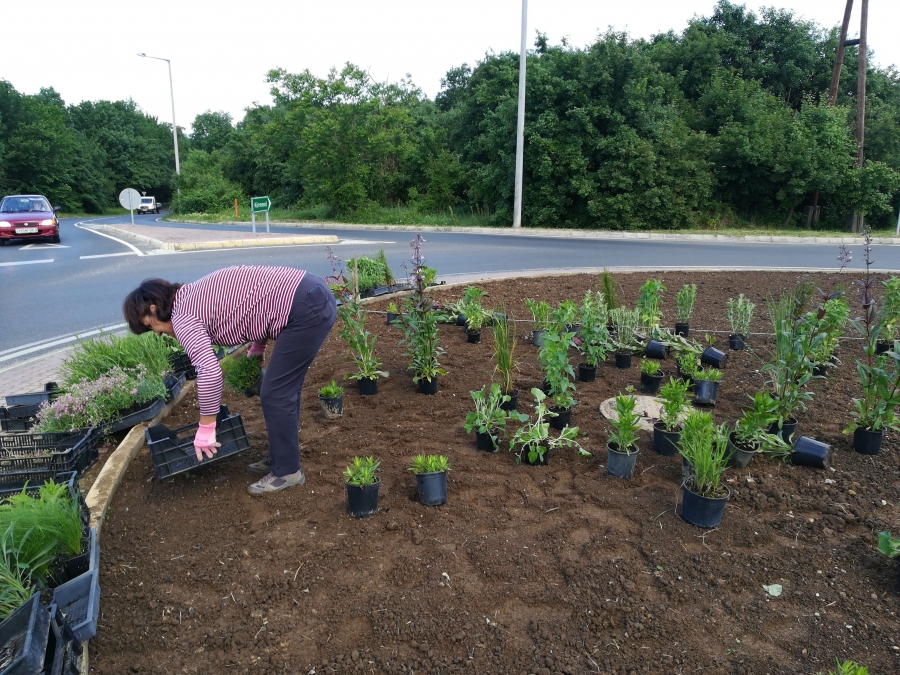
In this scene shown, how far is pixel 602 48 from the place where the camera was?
20.3 meters

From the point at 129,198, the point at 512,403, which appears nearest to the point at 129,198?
the point at 129,198

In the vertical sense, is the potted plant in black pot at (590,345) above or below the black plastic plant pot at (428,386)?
above

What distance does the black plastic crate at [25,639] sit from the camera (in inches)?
67.7

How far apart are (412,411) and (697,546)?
2234 millimetres

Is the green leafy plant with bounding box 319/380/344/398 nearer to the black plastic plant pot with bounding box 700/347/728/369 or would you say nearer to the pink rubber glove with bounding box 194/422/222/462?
the pink rubber glove with bounding box 194/422/222/462

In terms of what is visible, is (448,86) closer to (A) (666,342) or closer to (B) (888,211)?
(B) (888,211)

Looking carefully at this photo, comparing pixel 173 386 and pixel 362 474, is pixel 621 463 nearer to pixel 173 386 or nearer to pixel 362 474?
pixel 362 474

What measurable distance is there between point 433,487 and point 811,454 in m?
2.18

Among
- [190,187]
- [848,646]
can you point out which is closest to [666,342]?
[848,646]

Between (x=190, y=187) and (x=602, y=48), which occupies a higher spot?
(x=602, y=48)

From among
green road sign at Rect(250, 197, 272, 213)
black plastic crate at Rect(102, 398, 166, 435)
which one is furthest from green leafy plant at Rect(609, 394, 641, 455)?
green road sign at Rect(250, 197, 272, 213)

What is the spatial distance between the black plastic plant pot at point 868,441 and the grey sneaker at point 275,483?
3.35 m

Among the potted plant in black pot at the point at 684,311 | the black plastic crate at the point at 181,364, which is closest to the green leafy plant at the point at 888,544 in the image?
the potted plant in black pot at the point at 684,311

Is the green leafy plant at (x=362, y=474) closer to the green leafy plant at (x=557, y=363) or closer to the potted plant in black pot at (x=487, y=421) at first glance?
the potted plant in black pot at (x=487, y=421)
